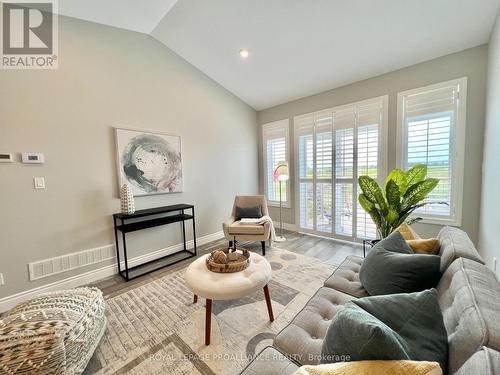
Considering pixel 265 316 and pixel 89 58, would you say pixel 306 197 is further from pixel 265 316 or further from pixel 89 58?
pixel 89 58

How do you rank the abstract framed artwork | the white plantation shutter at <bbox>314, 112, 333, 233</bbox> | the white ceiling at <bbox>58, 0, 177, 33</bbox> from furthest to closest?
the white plantation shutter at <bbox>314, 112, 333, 233</bbox>
the abstract framed artwork
the white ceiling at <bbox>58, 0, 177, 33</bbox>

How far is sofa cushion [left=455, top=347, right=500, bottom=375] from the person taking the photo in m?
0.48

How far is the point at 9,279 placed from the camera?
2035 mm

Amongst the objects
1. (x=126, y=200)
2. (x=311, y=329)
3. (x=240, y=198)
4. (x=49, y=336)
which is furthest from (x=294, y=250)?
(x=49, y=336)

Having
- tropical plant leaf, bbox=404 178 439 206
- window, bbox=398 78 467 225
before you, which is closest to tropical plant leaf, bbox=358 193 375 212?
tropical plant leaf, bbox=404 178 439 206

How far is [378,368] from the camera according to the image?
1.90 ft

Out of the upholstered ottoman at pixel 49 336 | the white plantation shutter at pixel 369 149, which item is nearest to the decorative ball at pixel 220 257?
the upholstered ottoman at pixel 49 336

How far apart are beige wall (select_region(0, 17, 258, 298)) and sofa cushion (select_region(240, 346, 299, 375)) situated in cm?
249

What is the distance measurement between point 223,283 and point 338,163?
111 inches

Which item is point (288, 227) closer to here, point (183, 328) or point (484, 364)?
point (183, 328)

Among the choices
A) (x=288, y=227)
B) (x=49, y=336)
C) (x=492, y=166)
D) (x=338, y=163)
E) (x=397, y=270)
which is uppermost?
(x=338, y=163)

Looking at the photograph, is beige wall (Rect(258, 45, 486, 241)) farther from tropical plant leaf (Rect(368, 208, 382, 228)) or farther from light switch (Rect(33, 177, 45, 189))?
light switch (Rect(33, 177, 45, 189))

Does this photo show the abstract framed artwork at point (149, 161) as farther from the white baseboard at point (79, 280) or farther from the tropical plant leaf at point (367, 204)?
the tropical plant leaf at point (367, 204)

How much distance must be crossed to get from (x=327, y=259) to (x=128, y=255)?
2760 millimetres
